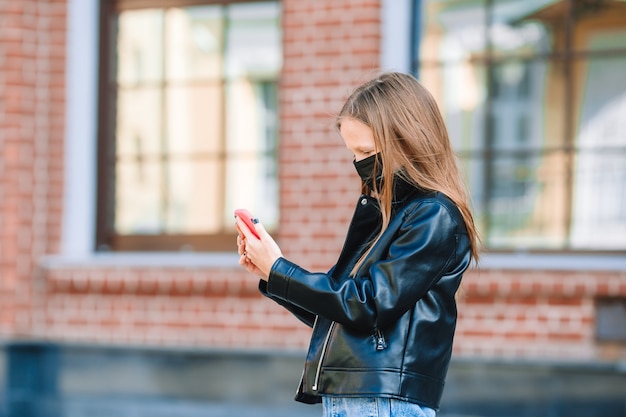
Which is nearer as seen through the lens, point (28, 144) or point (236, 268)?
point (236, 268)

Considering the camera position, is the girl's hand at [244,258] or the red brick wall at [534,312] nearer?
the girl's hand at [244,258]

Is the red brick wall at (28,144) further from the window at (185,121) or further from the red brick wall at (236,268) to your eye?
the window at (185,121)

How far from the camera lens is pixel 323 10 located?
18.5 ft

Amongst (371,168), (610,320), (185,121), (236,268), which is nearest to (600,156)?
(610,320)

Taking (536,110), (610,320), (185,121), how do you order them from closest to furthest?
(610,320)
(536,110)
(185,121)

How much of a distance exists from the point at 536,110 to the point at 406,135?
339 centimetres

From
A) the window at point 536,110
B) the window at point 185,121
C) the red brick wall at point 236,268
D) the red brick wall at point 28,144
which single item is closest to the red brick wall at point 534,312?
the red brick wall at point 236,268

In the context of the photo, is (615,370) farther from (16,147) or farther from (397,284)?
(16,147)

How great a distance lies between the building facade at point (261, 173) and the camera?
17.5 ft

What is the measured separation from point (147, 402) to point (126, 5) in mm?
2531

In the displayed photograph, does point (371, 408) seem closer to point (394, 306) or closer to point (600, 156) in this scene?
point (394, 306)

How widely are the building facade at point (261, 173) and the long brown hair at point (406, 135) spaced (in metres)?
2.94

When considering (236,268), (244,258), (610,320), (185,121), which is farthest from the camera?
(185,121)

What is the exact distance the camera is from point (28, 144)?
6156mm
